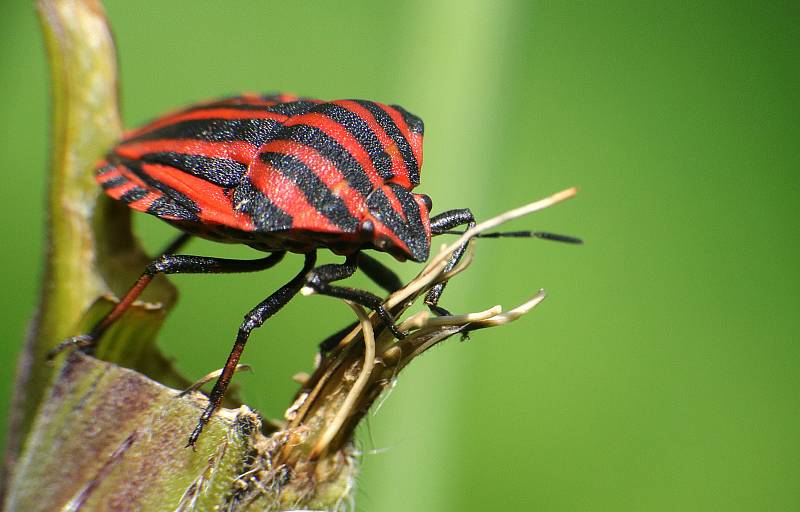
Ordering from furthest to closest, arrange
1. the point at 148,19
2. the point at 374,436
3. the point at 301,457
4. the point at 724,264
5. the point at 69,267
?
1. the point at 148,19
2. the point at 724,264
3. the point at 374,436
4. the point at 69,267
5. the point at 301,457

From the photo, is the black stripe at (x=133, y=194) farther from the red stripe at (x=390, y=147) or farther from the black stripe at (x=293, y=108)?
the red stripe at (x=390, y=147)

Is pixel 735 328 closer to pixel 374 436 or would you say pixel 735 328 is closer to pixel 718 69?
pixel 718 69

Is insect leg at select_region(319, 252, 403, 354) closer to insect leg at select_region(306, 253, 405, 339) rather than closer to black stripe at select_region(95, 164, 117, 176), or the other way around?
insect leg at select_region(306, 253, 405, 339)


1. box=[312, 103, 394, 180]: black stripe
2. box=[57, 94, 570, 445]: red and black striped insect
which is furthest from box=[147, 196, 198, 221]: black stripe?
box=[312, 103, 394, 180]: black stripe

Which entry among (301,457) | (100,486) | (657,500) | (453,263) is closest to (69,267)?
(100,486)

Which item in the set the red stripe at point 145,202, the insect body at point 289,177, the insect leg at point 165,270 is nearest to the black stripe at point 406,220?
the insect body at point 289,177

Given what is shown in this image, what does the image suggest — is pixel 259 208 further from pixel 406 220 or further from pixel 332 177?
pixel 406 220
